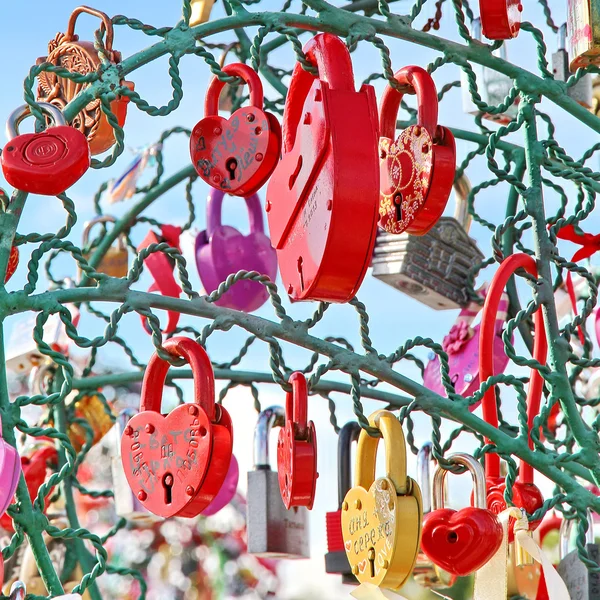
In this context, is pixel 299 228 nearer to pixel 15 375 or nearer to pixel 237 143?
pixel 237 143

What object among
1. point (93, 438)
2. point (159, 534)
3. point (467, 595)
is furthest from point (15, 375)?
point (159, 534)

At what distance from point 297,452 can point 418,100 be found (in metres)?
0.40

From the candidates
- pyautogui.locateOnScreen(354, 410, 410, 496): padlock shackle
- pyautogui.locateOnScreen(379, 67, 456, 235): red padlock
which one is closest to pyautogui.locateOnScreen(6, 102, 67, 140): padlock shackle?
pyautogui.locateOnScreen(379, 67, 456, 235): red padlock

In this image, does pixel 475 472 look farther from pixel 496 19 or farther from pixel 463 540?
pixel 496 19

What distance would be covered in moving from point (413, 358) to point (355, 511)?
800 mm

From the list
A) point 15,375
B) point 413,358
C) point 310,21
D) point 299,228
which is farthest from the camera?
point 15,375

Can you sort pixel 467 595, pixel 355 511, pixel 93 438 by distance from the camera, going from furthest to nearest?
pixel 467 595 → pixel 93 438 → pixel 355 511

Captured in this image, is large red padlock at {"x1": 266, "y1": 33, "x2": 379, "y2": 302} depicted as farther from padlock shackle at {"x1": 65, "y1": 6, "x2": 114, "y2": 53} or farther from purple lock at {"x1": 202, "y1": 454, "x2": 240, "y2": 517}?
purple lock at {"x1": 202, "y1": 454, "x2": 240, "y2": 517}

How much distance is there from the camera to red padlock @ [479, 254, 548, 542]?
1579mm

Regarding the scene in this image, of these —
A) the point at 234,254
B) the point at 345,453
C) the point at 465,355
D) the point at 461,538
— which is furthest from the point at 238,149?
the point at 234,254

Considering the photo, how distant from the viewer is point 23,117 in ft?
5.08

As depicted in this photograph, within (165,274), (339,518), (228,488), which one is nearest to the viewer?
(339,518)

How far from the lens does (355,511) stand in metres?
1.47

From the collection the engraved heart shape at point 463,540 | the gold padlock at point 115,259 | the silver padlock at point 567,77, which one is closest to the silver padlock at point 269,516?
the engraved heart shape at point 463,540
